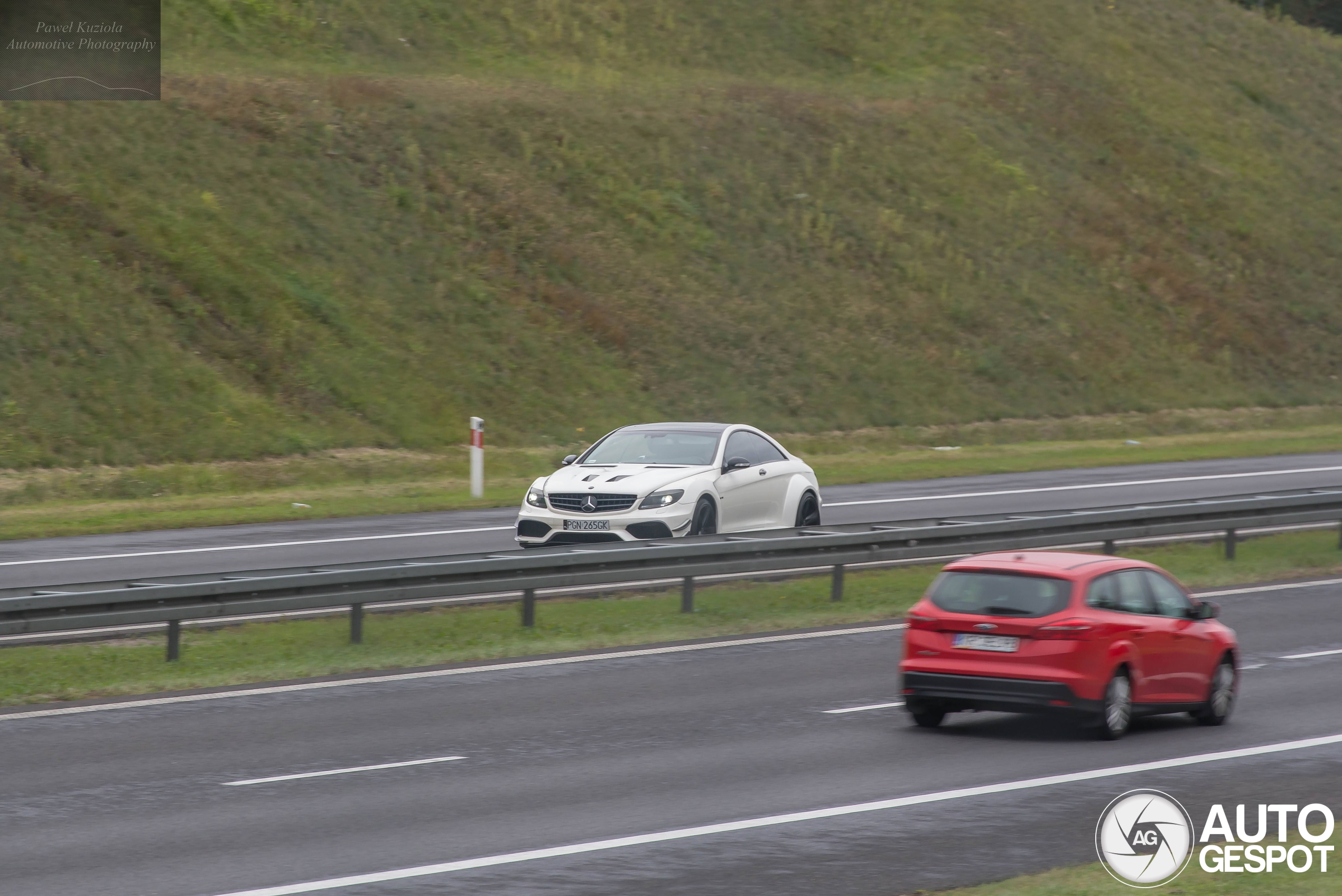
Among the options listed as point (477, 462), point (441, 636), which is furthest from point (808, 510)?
point (477, 462)

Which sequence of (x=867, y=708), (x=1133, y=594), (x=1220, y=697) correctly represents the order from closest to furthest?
(x=1133, y=594) → (x=1220, y=697) → (x=867, y=708)

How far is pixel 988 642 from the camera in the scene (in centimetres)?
1157

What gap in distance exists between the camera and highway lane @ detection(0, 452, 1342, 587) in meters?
19.3

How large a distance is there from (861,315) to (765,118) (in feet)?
28.8

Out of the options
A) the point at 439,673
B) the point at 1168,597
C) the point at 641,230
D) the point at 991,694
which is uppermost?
the point at 641,230

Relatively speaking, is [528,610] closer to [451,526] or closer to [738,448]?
[738,448]

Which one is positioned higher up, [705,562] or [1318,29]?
[1318,29]

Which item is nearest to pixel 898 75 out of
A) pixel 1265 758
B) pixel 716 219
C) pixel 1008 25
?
pixel 1008 25

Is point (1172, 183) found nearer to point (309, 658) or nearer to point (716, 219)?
point (716, 219)

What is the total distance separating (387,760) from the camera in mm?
10656

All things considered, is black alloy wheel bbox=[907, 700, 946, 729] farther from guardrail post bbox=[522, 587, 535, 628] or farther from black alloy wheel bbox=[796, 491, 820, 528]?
black alloy wheel bbox=[796, 491, 820, 528]

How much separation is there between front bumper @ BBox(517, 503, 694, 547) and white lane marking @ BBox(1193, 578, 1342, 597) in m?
5.95

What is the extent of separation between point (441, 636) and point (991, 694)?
5945mm

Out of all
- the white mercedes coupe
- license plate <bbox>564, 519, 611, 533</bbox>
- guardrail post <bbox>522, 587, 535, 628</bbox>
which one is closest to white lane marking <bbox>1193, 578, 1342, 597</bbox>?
the white mercedes coupe
